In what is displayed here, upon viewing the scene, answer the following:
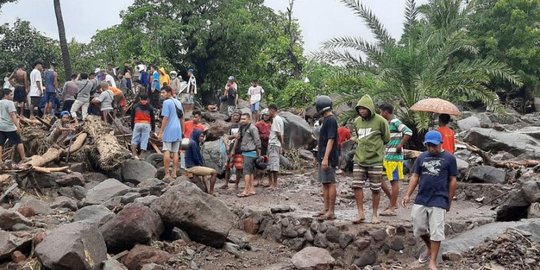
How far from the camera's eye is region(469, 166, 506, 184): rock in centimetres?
1181

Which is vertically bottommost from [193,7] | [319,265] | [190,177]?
[319,265]

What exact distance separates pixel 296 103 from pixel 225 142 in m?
13.2

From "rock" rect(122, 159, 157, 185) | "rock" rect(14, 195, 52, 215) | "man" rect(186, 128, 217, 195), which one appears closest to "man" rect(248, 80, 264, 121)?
"rock" rect(122, 159, 157, 185)

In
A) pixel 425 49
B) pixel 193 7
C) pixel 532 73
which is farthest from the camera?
pixel 532 73

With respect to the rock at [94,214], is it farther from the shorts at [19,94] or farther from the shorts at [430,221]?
the shorts at [19,94]

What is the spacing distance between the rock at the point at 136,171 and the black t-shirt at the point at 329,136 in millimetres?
4942

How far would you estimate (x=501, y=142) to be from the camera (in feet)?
49.0

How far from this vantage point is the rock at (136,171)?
12750 mm

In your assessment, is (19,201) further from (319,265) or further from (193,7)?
(193,7)

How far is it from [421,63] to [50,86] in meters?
9.68

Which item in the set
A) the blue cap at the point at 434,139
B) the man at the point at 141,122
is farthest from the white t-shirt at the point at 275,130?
the blue cap at the point at 434,139

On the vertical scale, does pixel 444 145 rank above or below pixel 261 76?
below

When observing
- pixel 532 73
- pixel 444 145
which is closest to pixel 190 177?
pixel 444 145

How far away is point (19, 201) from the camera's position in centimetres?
1070
